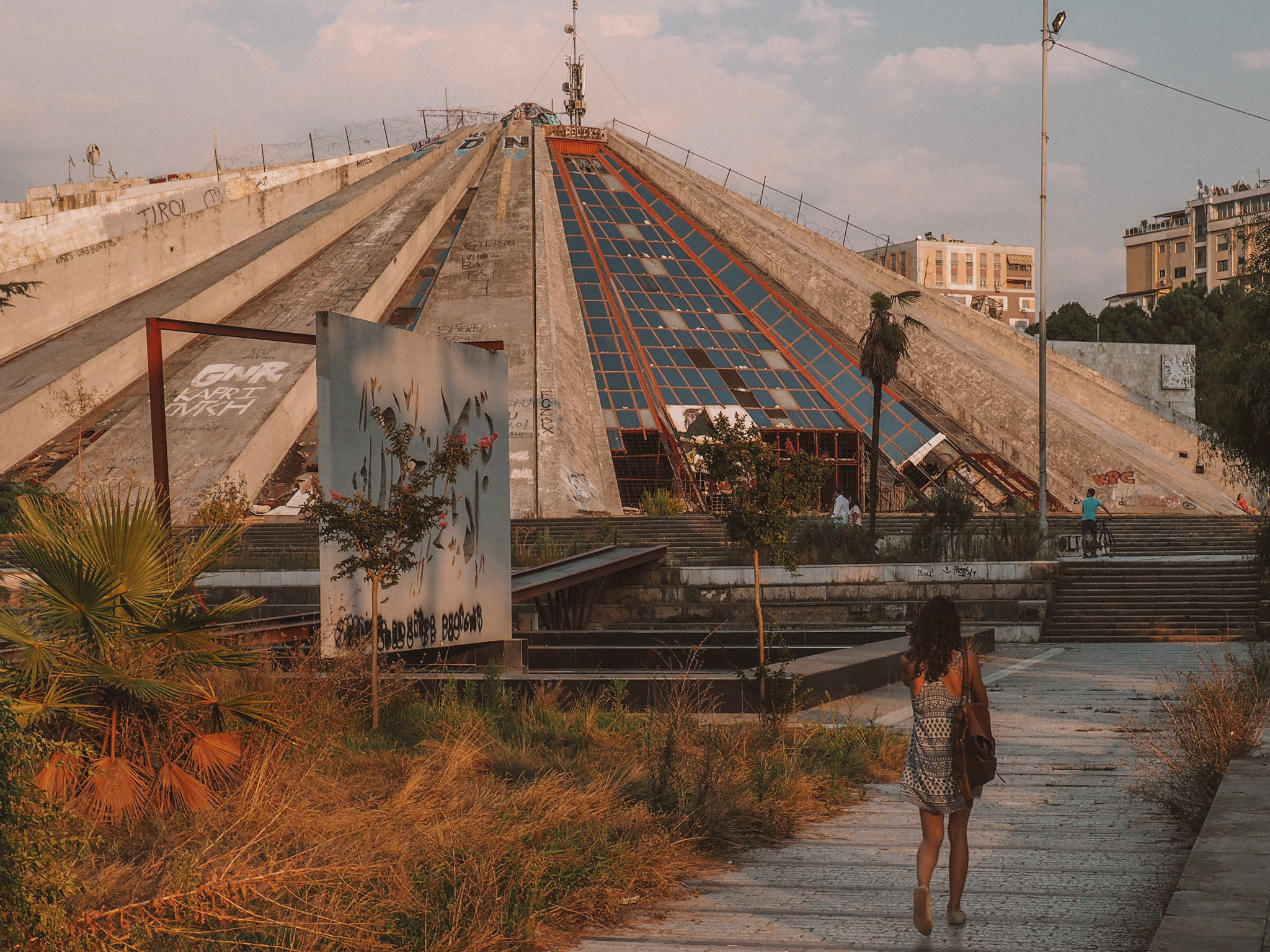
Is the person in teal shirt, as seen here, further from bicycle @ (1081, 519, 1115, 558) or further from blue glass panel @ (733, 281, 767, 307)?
blue glass panel @ (733, 281, 767, 307)

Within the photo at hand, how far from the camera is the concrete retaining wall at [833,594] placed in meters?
21.7

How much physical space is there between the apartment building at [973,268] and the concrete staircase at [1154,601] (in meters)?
95.9

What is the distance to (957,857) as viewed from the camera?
5.28 m

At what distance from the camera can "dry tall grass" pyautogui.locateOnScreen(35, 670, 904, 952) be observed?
4727 millimetres

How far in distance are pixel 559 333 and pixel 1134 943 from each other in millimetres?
34955

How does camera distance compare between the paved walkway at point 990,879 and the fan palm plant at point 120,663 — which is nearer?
the paved walkway at point 990,879

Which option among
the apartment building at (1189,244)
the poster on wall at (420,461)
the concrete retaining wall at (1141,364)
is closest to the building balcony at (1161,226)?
the apartment building at (1189,244)

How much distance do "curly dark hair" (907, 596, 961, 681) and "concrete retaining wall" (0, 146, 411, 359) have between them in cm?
3426

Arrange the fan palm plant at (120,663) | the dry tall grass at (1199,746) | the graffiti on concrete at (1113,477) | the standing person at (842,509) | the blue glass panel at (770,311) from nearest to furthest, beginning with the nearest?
the fan palm plant at (120,663) < the dry tall grass at (1199,746) < the standing person at (842,509) < the graffiti on concrete at (1113,477) < the blue glass panel at (770,311)

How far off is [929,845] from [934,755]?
38 cm

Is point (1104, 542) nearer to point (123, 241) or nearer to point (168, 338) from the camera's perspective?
point (168, 338)

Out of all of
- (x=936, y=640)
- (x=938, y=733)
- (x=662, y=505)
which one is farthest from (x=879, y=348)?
(x=938, y=733)

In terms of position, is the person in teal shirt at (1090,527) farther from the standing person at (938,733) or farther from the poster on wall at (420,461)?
the standing person at (938,733)

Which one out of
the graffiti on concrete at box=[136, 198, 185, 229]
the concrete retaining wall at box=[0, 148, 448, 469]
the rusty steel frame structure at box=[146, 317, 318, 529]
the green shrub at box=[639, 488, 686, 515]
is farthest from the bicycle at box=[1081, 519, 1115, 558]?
the graffiti on concrete at box=[136, 198, 185, 229]
